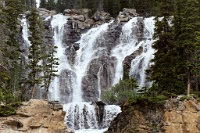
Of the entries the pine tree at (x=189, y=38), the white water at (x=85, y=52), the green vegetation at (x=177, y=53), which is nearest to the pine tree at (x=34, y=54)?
the white water at (x=85, y=52)

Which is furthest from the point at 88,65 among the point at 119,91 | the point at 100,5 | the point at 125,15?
the point at 100,5

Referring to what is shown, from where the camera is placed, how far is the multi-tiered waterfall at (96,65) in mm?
28984

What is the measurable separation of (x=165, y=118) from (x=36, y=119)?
31.4 feet

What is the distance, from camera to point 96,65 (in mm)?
42531

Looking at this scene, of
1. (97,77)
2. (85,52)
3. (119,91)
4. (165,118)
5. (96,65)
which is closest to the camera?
(165,118)

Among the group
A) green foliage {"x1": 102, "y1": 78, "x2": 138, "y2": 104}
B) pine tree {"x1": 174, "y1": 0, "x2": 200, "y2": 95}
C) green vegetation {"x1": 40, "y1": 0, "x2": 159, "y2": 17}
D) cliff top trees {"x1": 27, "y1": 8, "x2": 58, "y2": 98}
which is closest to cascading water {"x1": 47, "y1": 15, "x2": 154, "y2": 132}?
green foliage {"x1": 102, "y1": 78, "x2": 138, "y2": 104}

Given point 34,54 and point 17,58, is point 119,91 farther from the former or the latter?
point 17,58

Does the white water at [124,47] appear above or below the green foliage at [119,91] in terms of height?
above

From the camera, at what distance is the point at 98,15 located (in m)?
58.0

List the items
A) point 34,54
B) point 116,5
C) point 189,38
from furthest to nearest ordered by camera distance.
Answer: point 116,5, point 34,54, point 189,38

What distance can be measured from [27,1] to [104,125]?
199 feet

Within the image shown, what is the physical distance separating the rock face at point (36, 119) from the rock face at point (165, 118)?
5311 mm

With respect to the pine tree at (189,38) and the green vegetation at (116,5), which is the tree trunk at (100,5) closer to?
the green vegetation at (116,5)

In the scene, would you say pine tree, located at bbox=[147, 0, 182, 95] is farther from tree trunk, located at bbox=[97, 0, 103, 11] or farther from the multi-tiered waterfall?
tree trunk, located at bbox=[97, 0, 103, 11]
